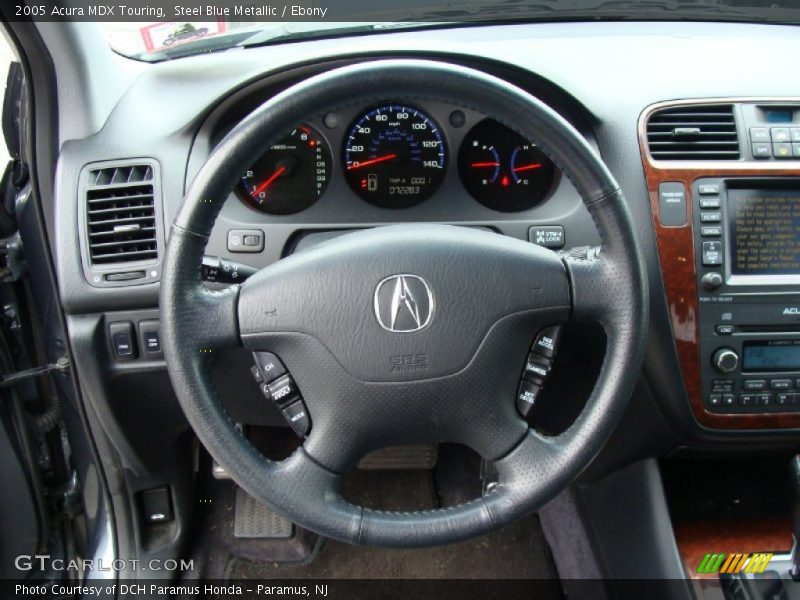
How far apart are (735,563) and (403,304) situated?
3.56 feet

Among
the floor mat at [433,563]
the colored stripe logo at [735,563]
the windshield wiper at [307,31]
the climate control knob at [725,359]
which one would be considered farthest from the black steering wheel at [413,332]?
the floor mat at [433,563]

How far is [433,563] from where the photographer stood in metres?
2.04

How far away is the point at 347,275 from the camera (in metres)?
1.08

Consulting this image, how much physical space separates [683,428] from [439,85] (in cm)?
97

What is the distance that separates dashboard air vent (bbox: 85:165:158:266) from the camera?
1.38 meters

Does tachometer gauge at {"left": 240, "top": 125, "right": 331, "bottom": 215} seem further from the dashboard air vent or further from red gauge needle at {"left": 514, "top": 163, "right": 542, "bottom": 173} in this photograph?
red gauge needle at {"left": 514, "top": 163, "right": 542, "bottom": 173}

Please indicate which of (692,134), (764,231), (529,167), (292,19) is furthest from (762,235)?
(292,19)

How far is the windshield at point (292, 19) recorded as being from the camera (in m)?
1.52

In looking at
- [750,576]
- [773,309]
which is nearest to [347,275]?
[773,309]

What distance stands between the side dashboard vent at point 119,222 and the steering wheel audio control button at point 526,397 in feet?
2.47

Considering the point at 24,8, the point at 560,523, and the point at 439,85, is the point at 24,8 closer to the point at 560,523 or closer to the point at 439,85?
the point at 439,85

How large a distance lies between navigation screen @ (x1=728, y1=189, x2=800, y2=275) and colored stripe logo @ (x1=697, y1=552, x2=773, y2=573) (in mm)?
651

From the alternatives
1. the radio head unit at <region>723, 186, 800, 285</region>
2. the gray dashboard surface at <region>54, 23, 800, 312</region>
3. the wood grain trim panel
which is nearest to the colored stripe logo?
the wood grain trim panel

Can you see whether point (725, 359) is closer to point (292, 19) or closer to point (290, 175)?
point (290, 175)
